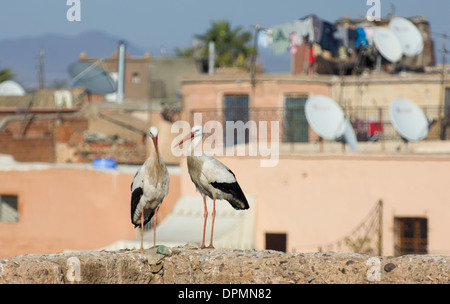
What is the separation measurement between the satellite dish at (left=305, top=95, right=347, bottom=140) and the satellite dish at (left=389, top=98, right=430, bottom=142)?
4.09 ft

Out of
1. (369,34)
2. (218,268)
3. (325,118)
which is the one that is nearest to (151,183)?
(218,268)

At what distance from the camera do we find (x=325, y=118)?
20844 mm

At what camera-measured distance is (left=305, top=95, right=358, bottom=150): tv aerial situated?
20.5m

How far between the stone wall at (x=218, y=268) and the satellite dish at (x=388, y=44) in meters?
19.9

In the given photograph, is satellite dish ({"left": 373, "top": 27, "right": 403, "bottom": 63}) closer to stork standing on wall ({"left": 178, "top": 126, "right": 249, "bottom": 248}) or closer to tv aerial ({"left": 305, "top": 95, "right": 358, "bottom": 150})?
tv aerial ({"left": 305, "top": 95, "right": 358, "bottom": 150})

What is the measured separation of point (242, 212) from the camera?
2012 centimetres

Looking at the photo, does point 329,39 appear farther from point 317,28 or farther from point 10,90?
point 10,90

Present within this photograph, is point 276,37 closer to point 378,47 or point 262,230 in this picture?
point 378,47

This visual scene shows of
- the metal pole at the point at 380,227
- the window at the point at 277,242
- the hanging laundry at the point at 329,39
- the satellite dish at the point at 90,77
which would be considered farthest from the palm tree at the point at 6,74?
the metal pole at the point at 380,227

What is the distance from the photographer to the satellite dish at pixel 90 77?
2819 cm

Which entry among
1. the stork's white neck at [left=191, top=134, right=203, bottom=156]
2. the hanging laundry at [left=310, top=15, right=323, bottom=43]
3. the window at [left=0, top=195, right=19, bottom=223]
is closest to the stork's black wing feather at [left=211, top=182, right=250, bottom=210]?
the stork's white neck at [left=191, top=134, right=203, bottom=156]

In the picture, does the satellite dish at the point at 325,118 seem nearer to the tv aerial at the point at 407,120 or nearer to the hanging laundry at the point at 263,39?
the tv aerial at the point at 407,120
